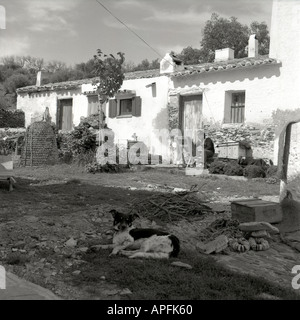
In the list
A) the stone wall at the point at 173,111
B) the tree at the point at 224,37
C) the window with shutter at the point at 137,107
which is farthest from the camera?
the tree at the point at 224,37

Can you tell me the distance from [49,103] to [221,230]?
16308 millimetres

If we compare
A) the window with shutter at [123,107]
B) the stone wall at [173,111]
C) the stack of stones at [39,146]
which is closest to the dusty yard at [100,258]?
the stack of stones at [39,146]

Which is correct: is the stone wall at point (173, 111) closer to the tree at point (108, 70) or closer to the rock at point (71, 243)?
the tree at point (108, 70)

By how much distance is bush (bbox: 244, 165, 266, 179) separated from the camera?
12555 millimetres

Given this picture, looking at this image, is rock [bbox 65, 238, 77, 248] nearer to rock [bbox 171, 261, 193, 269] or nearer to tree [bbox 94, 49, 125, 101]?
rock [bbox 171, 261, 193, 269]

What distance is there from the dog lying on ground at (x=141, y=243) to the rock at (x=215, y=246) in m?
0.66

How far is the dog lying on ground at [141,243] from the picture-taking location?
5.01m

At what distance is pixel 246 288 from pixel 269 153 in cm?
1062

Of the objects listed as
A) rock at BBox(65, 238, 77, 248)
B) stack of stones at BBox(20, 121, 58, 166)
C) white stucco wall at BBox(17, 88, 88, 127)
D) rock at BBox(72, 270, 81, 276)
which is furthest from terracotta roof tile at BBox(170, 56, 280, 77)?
rock at BBox(72, 270, 81, 276)

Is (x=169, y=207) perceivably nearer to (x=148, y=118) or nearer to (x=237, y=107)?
(x=237, y=107)

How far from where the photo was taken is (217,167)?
13469mm

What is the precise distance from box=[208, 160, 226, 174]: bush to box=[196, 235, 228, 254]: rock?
301 inches
